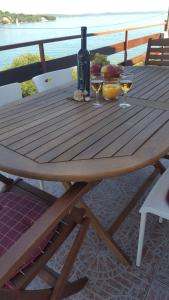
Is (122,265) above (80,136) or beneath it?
beneath

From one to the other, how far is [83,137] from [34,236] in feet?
1.95

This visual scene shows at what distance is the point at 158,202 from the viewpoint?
133 centimetres

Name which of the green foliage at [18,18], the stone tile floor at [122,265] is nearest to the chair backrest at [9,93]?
the stone tile floor at [122,265]

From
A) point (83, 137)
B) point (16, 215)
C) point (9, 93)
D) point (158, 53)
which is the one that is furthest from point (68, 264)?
point (158, 53)

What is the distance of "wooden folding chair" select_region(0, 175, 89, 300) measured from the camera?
32.4 inches

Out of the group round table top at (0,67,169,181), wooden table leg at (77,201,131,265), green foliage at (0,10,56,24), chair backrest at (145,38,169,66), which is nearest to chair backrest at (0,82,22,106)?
round table top at (0,67,169,181)

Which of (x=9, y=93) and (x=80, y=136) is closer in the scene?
(x=80, y=136)

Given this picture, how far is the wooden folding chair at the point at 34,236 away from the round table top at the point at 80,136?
13 centimetres

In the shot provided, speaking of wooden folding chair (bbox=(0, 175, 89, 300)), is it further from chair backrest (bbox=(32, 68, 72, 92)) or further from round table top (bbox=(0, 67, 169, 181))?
chair backrest (bbox=(32, 68, 72, 92))

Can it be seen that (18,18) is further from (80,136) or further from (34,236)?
(34,236)

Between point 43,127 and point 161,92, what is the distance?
1.02 meters

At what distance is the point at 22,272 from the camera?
0.99 metres

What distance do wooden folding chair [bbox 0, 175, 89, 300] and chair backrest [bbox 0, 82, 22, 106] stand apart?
74cm

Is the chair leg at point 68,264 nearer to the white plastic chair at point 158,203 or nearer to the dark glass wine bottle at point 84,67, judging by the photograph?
the white plastic chair at point 158,203
